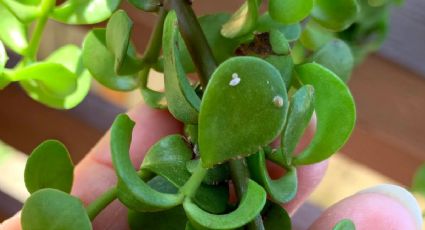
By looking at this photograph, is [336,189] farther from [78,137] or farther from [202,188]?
[202,188]

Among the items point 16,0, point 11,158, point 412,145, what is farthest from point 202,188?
point 11,158

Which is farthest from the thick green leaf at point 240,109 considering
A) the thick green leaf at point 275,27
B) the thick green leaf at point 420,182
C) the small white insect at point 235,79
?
the thick green leaf at point 420,182

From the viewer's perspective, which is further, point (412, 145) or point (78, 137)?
point (78, 137)

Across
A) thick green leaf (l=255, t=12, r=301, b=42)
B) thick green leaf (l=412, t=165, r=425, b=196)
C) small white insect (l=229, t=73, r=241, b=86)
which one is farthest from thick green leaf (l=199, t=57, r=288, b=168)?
thick green leaf (l=412, t=165, r=425, b=196)

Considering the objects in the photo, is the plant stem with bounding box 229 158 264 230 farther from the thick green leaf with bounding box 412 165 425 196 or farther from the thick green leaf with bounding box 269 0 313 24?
the thick green leaf with bounding box 412 165 425 196

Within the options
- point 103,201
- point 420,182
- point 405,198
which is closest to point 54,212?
point 103,201

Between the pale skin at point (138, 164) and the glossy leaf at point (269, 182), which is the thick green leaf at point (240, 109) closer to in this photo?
the glossy leaf at point (269, 182)

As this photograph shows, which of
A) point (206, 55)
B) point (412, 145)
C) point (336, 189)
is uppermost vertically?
point (206, 55)
